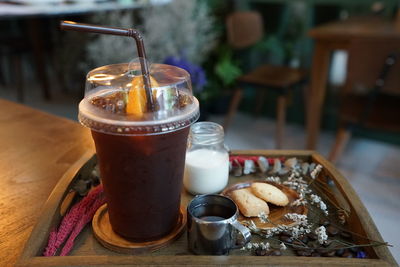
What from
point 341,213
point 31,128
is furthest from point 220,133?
point 31,128

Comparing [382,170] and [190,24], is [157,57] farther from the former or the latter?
[382,170]

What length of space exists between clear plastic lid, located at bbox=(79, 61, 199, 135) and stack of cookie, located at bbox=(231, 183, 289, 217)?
24cm

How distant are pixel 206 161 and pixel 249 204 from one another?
14cm

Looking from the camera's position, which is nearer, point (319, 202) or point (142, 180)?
point (142, 180)

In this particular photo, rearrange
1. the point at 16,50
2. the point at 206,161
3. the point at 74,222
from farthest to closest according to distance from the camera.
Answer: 1. the point at 16,50
2. the point at 206,161
3. the point at 74,222

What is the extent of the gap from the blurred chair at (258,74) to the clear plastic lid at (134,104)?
171cm

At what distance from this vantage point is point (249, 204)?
31.0 inches

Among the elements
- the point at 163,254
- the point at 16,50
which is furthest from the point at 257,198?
the point at 16,50

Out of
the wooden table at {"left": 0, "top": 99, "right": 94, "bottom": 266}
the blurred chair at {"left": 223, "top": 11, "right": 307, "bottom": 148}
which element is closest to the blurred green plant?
the blurred chair at {"left": 223, "top": 11, "right": 307, "bottom": 148}

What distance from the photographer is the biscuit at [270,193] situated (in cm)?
81

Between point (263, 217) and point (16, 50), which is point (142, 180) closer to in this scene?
point (263, 217)

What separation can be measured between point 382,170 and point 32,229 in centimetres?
210

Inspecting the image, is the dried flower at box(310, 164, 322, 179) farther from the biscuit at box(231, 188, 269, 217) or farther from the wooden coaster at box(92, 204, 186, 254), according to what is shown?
the wooden coaster at box(92, 204, 186, 254)

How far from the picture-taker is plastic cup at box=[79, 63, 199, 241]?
0.60 meters
